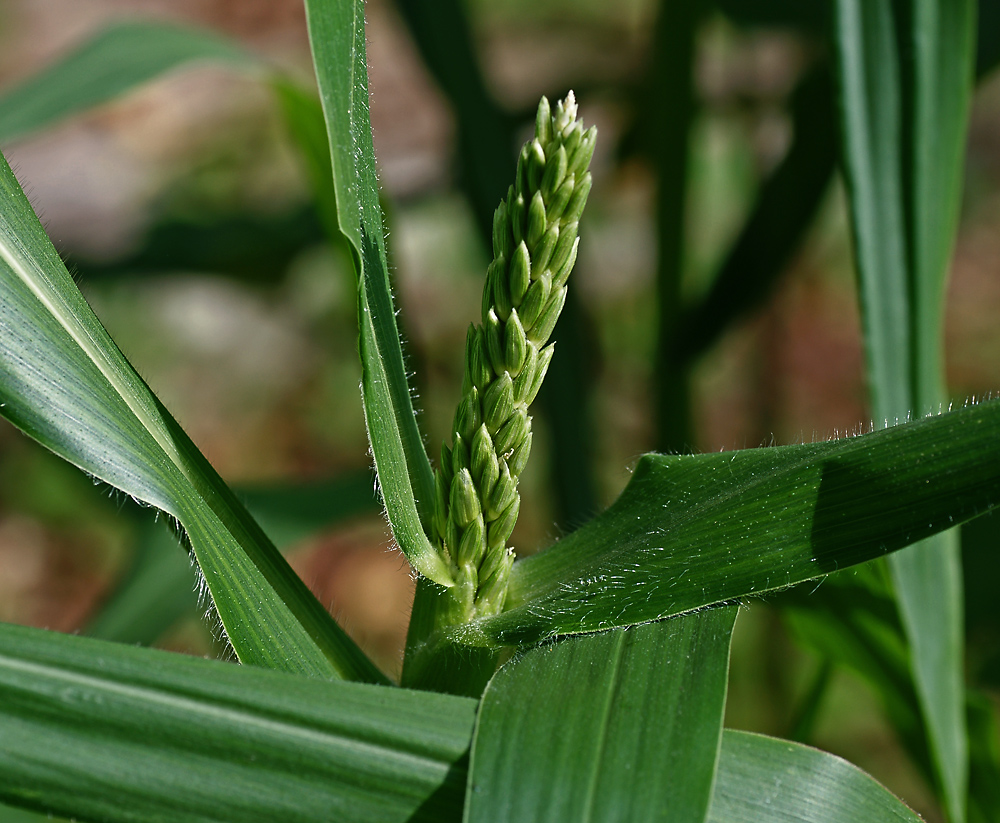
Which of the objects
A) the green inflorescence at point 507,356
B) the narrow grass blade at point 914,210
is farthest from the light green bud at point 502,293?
the narrow grass blade at point 914,210

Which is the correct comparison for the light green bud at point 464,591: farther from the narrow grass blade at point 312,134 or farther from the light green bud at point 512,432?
the narrow grass blade at point 312,134

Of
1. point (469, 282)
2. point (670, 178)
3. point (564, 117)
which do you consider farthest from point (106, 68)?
point (469, 282)

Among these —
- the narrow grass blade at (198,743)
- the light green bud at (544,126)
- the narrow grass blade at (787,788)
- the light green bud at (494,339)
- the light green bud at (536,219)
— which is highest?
the light green bud at (544,126)

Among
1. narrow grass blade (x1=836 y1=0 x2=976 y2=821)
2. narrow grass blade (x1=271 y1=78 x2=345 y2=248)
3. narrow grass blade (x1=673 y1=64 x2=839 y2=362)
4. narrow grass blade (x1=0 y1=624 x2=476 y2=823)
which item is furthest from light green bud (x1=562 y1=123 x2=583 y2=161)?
narrow grass blade (x1=271 y1=78 x2=345 y2=248)

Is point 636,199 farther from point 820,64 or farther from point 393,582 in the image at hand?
point 820,64

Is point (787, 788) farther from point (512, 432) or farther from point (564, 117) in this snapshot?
point (564, 117)

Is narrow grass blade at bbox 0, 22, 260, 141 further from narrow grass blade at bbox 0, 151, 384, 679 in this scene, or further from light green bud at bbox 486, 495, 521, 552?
light green bud at bbox 486, 495, 521, 552
